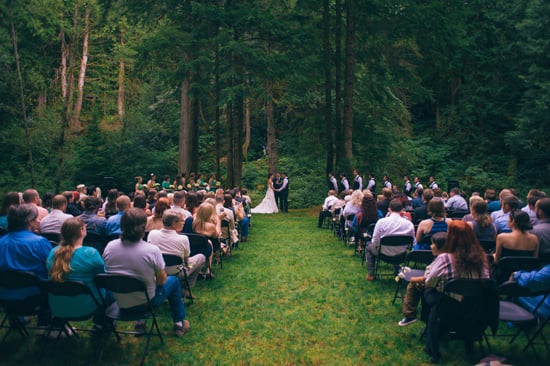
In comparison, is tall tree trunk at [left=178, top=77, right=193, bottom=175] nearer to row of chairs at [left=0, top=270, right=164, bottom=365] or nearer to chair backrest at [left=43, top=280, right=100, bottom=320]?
row of chairs at [left=0, top=270, right=164, bottom=365]

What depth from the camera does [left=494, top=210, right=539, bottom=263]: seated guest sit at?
5.75 m

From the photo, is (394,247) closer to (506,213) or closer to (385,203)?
(506,213)

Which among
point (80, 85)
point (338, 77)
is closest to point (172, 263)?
point (338, 77)

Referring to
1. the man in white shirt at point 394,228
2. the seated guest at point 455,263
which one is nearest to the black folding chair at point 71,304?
the seated guest at point 455,263

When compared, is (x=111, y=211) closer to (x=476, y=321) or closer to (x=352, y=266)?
(x=352, y=266)

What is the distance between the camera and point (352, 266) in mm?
9648

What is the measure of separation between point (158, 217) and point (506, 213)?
18.8 feet

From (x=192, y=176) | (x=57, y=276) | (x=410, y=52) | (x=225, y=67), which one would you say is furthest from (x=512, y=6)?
(x=57, y=276)

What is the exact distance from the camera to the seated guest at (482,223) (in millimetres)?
7004

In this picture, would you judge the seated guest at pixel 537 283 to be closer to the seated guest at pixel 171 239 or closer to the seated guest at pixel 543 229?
the seated guest at pixel 543 229

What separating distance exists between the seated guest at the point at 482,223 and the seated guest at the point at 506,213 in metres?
0.27

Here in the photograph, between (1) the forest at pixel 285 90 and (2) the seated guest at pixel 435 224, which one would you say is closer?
(2) the seated guest at pixel 435 224

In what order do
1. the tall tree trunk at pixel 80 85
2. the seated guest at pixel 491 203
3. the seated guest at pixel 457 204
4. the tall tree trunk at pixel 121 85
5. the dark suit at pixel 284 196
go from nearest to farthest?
the seated guest at pixel 491 203
the seated guest at pixel 457 204
the dark suit at pixel 284 196
the tall tree trunk at pixel 80 85
the tall tree trunk at pixel 121 85

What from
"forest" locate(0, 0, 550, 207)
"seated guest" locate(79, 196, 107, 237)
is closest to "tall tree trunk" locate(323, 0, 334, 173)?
"forest" locate(0, 0, 550, 207)
